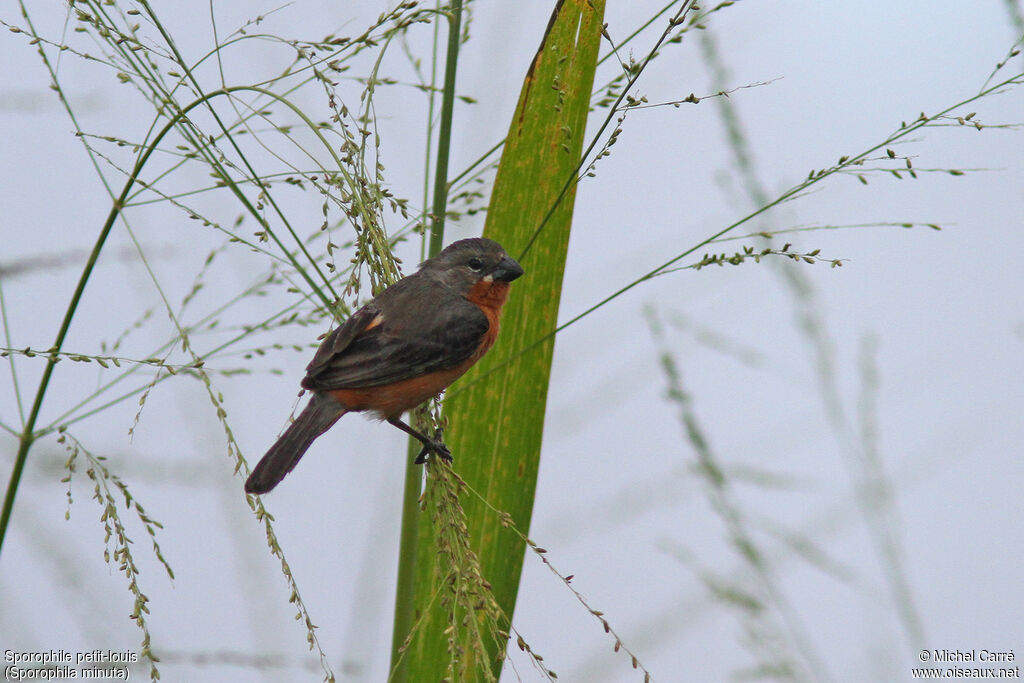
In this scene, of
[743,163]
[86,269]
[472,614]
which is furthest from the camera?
[743,163]

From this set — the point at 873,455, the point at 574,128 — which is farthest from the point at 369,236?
the point at 873,455

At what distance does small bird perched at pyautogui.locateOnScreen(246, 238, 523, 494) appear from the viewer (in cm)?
264

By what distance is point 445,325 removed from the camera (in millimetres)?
2801

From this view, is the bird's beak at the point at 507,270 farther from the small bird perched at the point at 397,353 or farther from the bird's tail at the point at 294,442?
the bird's tail at the point at 294,442

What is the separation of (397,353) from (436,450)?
681 millimetres

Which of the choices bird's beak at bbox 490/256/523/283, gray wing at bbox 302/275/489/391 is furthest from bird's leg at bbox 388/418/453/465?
bird's beak at bbox 490/256/523/283

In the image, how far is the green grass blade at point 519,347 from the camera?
2383 millimetres

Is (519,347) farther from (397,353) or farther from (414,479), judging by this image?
(414,479)

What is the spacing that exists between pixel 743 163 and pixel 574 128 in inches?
21.1

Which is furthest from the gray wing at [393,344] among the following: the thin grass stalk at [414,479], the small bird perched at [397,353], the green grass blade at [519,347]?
the thin grass stalk at [414,479]

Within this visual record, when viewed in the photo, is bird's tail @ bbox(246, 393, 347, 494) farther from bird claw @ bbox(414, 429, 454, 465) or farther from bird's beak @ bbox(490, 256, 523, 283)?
bird's beak @ bbox(490, 256, 523, 283)

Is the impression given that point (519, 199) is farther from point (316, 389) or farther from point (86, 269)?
point (86, 269)

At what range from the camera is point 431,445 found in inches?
85.6

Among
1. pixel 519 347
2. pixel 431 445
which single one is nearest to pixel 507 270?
pixel 519 347
